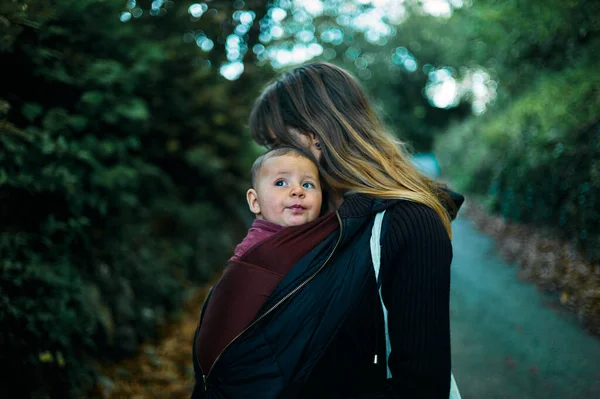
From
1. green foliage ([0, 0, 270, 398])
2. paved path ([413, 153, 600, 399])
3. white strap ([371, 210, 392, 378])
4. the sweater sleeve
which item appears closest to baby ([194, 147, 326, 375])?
white strap ([371, 210, 392, 378])

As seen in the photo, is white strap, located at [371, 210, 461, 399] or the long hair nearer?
white strap, located at [371, 210, 461, 399]

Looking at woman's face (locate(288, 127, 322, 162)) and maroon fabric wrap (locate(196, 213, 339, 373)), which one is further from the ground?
woman's face (locate(288, 127, 322, 162))

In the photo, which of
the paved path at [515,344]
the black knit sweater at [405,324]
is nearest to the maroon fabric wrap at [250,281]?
the black knit sweater at [405,324]

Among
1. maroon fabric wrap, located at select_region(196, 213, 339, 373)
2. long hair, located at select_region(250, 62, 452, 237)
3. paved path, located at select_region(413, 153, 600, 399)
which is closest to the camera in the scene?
maroon fabric wrap, located at select_region(196, 213, 339, 373)

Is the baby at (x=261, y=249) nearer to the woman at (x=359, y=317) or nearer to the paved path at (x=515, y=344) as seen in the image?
the woman at (x=359, y=317)

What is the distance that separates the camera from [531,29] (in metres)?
8.08

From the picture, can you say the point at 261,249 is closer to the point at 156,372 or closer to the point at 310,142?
the point at 310,142

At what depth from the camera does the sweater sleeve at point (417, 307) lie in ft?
4.94

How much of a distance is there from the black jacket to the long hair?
0.17m

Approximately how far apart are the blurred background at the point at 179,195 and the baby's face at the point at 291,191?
3.06 feet

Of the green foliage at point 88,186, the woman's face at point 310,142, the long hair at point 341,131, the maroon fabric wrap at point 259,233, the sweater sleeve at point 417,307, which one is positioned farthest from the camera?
the green foliage at point 88,186

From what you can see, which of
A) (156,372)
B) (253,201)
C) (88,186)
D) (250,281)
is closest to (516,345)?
(156,372)

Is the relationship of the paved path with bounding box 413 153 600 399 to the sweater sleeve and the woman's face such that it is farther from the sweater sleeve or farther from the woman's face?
the sweater sleeve

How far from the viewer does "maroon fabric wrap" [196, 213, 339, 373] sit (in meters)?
1.66
